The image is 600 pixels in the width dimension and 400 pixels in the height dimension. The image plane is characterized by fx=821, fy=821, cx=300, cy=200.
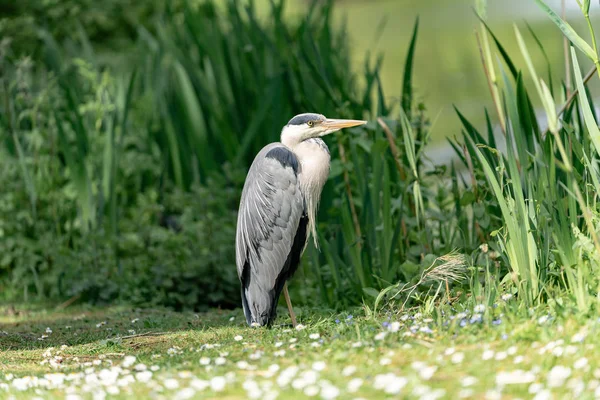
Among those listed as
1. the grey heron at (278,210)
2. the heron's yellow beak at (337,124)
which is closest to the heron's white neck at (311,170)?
the grey heron at (278,210)

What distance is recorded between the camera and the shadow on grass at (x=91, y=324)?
4340 mm

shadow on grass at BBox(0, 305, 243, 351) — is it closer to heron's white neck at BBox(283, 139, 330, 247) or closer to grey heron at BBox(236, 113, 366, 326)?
grey heron at BBox(236, 113, 366, 326)

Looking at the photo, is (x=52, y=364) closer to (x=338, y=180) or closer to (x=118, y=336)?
(x=118, y=336)

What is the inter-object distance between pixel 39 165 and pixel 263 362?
3.80 metres

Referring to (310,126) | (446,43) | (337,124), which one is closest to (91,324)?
(310,126)

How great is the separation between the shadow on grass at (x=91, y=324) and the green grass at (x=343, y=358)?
3cm

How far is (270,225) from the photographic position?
14.7ft

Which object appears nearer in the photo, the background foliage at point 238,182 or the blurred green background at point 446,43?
the background foliage at point 238,182

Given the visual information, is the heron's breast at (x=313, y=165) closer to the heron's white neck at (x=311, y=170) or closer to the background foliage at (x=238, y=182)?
the heron's white neck at (x=311, y=170)

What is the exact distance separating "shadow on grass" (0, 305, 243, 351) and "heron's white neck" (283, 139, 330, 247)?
837 mm

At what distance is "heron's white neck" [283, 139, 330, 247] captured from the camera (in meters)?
4.43

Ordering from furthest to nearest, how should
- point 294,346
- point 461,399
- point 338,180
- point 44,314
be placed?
point 338,180 < point 44,314 < point 294,346 < point 461,399

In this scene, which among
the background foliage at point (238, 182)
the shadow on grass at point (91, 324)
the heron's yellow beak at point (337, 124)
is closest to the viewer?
the background foliage at point (238, 182)

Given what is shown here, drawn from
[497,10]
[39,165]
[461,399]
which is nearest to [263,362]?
[461,399]
